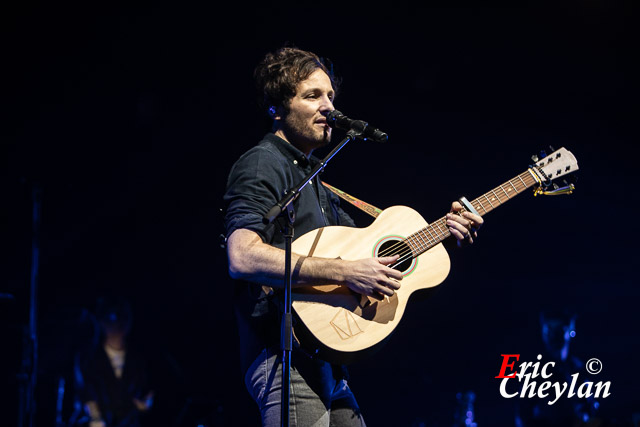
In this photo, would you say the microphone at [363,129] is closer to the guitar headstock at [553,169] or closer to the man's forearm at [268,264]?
the man's forearm at [268,264]

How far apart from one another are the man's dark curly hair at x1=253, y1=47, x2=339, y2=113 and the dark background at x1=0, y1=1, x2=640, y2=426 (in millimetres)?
2552

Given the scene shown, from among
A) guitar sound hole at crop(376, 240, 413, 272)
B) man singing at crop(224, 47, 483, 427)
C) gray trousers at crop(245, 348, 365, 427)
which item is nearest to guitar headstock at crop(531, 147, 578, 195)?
man singing at crop(224, 47, 483, 427)

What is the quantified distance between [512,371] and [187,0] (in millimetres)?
5725

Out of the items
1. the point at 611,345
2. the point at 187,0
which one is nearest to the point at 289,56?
the point at 187,0

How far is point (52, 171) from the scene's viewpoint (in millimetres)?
6539

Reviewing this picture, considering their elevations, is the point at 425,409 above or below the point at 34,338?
below

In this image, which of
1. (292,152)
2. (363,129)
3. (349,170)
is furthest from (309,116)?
(349,170)

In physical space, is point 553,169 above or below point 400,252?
above

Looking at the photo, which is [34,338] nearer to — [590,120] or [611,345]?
[590,120]

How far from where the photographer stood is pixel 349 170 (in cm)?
672

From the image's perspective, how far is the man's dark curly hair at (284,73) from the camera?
10.1ft

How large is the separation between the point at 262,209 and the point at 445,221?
966 millimetres

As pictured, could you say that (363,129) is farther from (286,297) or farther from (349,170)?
(349,170)

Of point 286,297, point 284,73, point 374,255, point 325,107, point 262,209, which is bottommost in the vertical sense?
point 286,297
